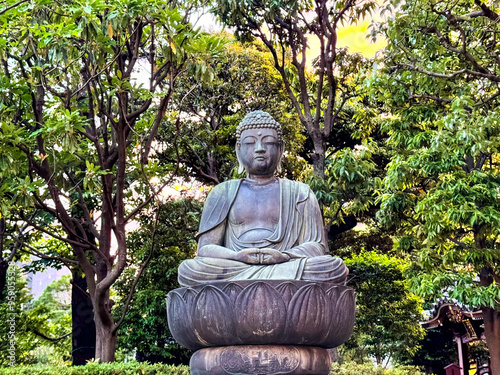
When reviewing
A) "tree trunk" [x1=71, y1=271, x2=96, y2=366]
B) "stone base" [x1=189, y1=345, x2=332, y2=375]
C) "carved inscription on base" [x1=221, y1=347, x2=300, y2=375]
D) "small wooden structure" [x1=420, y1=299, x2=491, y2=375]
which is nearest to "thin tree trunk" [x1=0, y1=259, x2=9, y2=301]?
"tree trunk" [x1=71, y1=271, x2=96, y2=366]

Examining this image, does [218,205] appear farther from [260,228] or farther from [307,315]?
[307,315]

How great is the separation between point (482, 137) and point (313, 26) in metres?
4.33

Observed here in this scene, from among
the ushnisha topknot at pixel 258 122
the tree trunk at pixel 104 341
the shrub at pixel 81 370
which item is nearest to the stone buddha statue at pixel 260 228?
the ushnisha topknot at pixel 258 122

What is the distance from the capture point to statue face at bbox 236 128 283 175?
242 inches

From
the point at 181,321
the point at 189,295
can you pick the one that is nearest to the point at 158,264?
the point at 181,321

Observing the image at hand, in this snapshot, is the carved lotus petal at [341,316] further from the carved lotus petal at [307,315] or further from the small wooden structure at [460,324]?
the small wooden structure at [460,324]

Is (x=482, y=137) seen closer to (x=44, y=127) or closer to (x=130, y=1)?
(x=130, y=1)

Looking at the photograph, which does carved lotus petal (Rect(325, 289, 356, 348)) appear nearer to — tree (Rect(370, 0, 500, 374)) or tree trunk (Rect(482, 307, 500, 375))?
tree (Rect(370, 0, 500, 374))

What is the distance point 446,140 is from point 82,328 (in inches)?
347

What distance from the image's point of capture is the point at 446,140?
9008mm

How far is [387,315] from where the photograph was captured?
14.1m

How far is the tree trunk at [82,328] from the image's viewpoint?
13.1 metres

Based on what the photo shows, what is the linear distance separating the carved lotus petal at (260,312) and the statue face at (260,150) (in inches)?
68.2

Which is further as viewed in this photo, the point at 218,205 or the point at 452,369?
the point at 452,369
